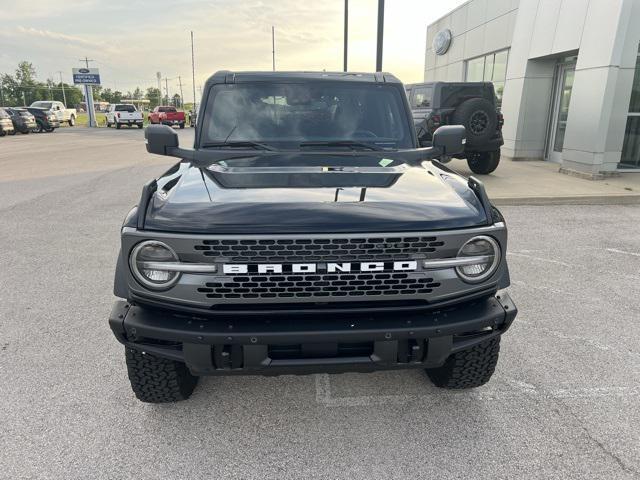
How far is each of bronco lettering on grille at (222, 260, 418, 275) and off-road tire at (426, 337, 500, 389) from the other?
78 cm

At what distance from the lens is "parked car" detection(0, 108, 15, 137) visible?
26989mm

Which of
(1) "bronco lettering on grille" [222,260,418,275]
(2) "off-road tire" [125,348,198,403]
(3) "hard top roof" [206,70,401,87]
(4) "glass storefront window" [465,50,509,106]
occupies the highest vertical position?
(4) "glass storefront window" [465,50,509,106]

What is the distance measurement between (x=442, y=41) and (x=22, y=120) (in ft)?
81.6

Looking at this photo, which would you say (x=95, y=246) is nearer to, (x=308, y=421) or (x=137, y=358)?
(x=137, y=358)

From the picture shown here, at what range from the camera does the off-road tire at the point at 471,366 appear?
2665mm

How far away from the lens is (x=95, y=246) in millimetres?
5918

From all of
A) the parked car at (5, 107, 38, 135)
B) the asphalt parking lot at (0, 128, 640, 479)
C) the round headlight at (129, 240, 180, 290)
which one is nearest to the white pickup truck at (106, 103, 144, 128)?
the parked car at (5, 107, 38, 135)

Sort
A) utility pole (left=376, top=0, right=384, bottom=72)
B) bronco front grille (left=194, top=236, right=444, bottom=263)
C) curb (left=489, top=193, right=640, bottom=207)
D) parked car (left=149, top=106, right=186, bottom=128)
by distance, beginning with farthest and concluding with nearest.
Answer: parked car (left=149, top=106, right=186, bottom=128)
utility pole (left=376, top=0, right=384, bottom=72)
curb (left=489, top=193, right=640, bottom=207)
bronco front grille (left=194, top=236, right=444, bottom=263)

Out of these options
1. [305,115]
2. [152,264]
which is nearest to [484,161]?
[305,115]

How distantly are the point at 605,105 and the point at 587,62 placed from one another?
1.22m

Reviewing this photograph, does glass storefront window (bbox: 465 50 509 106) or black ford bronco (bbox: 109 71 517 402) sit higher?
glass storefront window (bbox: 465 50 509 106)

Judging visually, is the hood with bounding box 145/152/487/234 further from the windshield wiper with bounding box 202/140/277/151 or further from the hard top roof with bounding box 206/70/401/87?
the hard top roof with bounding box 206/70/401/87

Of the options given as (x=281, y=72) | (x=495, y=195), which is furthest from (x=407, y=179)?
(x=495, y=195)

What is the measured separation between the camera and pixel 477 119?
9.71m
